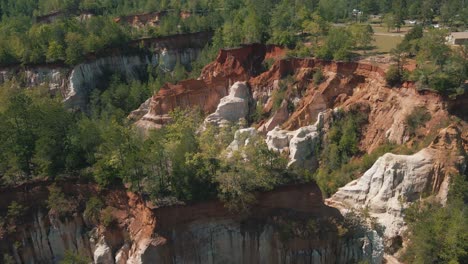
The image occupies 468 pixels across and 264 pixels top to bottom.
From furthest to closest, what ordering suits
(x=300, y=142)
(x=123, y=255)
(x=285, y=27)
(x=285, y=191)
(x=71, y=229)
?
1. (x=285, y=27)
2. (x=300, y=142)
3. (x=71, y=229)
4. (x=285, y=191)
5. (x=123, y=255)

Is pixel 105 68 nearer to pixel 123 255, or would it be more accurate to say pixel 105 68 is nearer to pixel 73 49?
pixel 73 49

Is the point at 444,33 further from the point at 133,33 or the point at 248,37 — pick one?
the point at 133,33

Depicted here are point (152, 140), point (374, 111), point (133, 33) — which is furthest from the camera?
point (133, 33)

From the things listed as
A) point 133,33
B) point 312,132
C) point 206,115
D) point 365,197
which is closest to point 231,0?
point 133,33

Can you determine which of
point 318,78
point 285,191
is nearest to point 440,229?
point 285,191

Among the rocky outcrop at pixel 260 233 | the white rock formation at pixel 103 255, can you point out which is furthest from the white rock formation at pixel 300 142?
the white rock formation at pixel 103 255

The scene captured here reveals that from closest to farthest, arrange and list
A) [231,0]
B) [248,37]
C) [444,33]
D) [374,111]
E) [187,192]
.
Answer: [187,192] → [374,111] → [444,33] → [248,37] → [231,0]
